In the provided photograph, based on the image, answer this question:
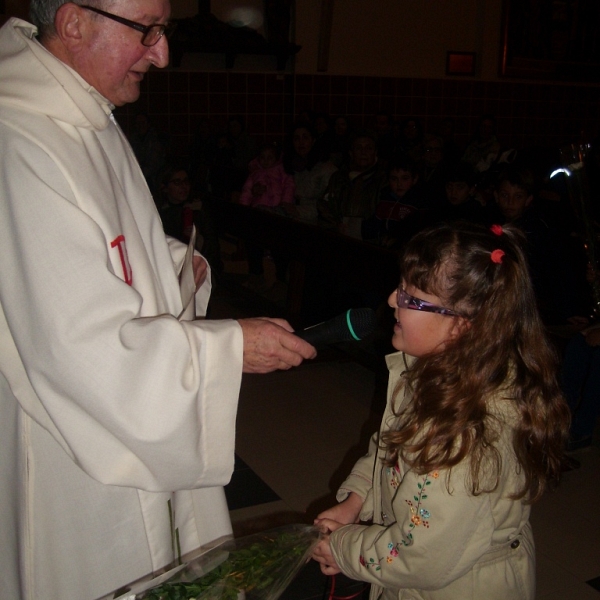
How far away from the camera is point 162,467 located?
1.28 metres

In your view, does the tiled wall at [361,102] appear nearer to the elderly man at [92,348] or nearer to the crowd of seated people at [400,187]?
the crowd of seated people at [400,187]

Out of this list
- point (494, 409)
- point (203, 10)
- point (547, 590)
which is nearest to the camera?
point (494, 409)

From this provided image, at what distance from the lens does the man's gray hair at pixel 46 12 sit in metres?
1.45

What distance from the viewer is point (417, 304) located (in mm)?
1475

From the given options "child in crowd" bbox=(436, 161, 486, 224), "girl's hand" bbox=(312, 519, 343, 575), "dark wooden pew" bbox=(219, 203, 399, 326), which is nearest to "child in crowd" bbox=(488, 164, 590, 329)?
"child in crowd" bbox=(436, 161, 486, 224)

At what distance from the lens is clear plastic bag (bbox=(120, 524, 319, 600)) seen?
108cm

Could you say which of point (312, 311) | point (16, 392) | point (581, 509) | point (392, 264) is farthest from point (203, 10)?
point (16, 392)

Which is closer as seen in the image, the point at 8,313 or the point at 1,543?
the point at 8,313

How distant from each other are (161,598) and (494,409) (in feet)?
2.44

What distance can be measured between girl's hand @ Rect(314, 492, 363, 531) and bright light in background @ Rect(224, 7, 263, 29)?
32.1 ft

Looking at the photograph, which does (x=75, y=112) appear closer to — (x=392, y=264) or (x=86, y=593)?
(x=86, y=593)

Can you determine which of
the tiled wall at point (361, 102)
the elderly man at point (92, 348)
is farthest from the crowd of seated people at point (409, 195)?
the elderly man at point (92, 348)

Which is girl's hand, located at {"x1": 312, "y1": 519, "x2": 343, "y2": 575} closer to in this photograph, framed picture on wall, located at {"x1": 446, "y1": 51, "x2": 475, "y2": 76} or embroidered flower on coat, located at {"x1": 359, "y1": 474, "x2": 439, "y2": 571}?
embroidered flower on coat, located at {"x1": 359, "y1": 474, "x2": 439, "y2": 571}

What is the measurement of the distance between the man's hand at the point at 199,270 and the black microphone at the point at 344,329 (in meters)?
0.65
